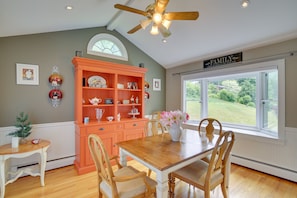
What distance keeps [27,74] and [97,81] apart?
3.94ft

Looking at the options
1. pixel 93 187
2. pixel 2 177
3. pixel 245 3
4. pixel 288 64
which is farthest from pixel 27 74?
pixel 288 64

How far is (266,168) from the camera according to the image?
264 cm

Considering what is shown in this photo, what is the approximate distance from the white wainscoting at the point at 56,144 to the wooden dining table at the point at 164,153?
5.54 feet

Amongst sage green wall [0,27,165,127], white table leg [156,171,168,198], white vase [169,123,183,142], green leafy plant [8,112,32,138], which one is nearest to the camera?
white table leg [156,171,168,198]

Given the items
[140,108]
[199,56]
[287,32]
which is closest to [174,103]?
[140,108]

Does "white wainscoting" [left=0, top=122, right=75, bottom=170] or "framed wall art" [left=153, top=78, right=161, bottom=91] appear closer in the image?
"white wainscoting" [left=0, top=122, right=75, bottom=170]

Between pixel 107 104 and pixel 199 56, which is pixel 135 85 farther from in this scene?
pixel 199 56

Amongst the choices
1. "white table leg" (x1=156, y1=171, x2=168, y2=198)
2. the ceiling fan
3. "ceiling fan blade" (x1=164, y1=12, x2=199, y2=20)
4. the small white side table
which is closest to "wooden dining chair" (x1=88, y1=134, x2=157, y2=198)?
"white table leg" (x1=156, y1=171, x2=168, y2=198)

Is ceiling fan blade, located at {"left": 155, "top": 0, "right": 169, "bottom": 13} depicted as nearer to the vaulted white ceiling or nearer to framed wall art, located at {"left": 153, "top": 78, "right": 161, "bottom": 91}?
the vaulted white ceiling

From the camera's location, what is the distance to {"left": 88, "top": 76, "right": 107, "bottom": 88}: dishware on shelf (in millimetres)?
3221

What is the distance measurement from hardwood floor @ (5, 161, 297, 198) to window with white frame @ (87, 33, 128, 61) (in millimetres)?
2501

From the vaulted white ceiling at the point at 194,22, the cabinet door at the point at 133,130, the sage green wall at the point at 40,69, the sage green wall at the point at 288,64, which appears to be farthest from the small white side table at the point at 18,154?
the sage green wall at the point at 288,64

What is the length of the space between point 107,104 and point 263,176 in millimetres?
3167

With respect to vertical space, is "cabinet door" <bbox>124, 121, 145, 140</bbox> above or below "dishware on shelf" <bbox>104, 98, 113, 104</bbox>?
below
